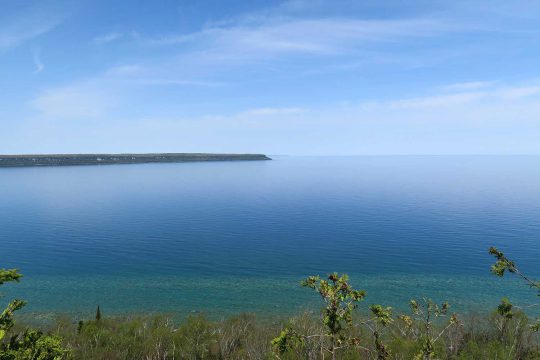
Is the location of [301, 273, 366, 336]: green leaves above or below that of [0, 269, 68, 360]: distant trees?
above

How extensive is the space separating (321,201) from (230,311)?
4819 inches

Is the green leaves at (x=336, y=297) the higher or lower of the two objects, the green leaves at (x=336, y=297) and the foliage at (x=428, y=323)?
the higher

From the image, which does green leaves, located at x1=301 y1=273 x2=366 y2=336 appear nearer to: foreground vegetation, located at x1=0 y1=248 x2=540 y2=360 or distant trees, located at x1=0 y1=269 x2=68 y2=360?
foreground vegetation, located at x1=0 y1=248 x2=540 y2=360

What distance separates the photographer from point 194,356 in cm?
3441

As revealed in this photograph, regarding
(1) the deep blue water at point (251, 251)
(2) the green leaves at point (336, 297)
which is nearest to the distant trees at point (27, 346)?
(2) the green leaves at point (336, 297)

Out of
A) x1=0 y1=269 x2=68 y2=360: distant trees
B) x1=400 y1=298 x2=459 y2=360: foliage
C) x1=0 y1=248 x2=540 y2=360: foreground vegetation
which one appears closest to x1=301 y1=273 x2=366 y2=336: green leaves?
x1=400 y1=298 x2=459 y2=360: foliage

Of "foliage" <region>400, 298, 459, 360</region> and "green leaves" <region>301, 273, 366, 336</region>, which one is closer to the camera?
"green leaves" <region>301, 273, 366, 336</region>

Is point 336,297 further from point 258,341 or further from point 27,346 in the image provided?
point 258,341

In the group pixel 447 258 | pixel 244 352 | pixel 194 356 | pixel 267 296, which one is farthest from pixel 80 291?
pixel 447 258

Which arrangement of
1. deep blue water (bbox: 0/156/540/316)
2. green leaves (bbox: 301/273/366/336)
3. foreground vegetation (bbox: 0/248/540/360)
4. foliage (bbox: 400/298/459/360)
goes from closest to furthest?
green leaves (bbox: 301/273/366/336)
foliage (bbox: 400/298/459/360)
foreground vegetation (bbox: 0/248/540/360)
deep blue water (bbox: 0/156/540/316)

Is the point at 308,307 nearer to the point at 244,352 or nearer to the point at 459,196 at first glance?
the point at 244,352

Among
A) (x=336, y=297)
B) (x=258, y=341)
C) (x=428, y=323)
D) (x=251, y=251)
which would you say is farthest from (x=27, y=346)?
(x=251, y=251)

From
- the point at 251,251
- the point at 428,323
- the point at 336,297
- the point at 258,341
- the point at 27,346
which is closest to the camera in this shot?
the point at 336,297

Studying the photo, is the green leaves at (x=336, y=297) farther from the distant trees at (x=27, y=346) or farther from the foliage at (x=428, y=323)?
the distant trees at (x=27, y=346)
